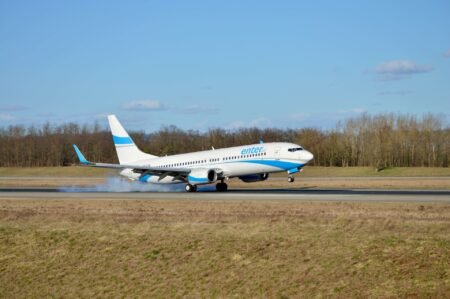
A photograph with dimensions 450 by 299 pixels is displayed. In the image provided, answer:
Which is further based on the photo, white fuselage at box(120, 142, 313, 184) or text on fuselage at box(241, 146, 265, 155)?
text on fuselage at box(241, 146, 265, 155)

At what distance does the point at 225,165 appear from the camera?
184ft

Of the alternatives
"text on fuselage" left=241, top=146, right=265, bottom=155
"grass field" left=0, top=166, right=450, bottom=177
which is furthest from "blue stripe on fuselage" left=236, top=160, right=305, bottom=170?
"grass field" left=0, top=166, right=450, bottom=177

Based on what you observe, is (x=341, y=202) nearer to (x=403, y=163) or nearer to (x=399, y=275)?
(x=399, y=275)

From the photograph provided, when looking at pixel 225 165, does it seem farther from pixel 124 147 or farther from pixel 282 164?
pixel 124 147

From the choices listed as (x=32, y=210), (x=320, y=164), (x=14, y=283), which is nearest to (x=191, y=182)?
(x=32, y=210)

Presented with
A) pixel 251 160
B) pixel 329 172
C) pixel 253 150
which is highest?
pixel 253 150

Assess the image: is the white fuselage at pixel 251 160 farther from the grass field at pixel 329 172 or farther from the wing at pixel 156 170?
the grass field at pixel 329 172

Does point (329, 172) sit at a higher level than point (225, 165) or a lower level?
lower

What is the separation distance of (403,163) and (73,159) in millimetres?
75317

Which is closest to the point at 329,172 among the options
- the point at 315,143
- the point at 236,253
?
the point at 315,143

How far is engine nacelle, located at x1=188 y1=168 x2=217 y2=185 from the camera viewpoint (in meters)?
54.8

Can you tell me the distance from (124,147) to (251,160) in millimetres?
17753

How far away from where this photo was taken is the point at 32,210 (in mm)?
42312

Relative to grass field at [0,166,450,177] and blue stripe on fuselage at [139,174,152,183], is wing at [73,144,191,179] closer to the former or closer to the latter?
blue stripe on fuselage at [139,174,152,183]
